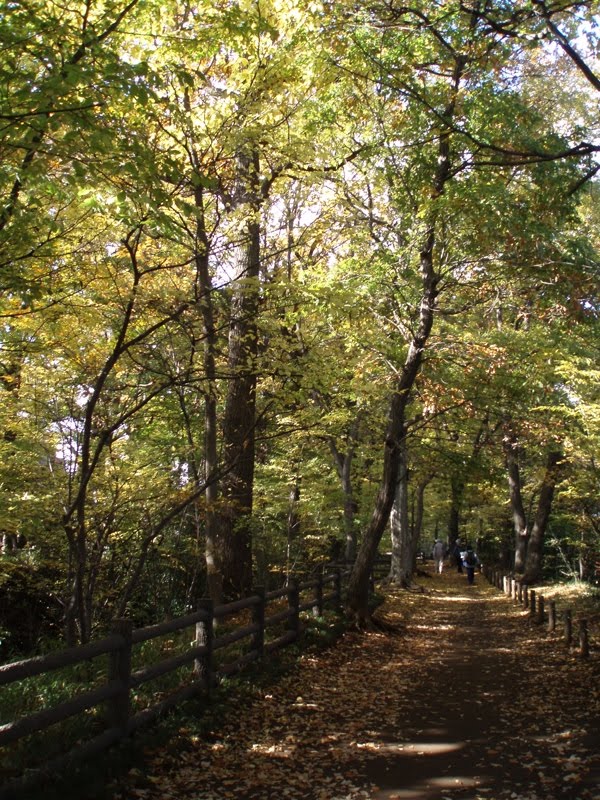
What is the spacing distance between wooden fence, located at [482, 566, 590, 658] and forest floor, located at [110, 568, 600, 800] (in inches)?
15.0

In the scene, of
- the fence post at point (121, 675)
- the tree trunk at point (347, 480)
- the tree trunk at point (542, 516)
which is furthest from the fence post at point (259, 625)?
the tree trunk at point (542, 516)

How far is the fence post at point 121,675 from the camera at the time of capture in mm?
5254

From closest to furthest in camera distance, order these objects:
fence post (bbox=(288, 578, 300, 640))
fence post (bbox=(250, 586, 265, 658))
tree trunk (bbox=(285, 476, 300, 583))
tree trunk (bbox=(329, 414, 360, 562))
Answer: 1. fence post (bbox=(250, 586, 265, 658))
2. fence post (bbox=(288, 578, 300, 640))
3. tree trunk (bbox=(285, 476, 300, 583))
4. tree trunk (bbox=(329, 414, 360, 562))

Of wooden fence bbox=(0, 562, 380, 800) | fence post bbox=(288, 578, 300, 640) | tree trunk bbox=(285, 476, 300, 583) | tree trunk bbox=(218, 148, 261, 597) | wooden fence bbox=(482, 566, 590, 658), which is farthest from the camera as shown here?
tree trunk bbox=(285, 476, 300, 583)

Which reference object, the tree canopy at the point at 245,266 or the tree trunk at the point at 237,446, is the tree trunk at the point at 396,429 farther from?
the tree trunk at the point at 237,446

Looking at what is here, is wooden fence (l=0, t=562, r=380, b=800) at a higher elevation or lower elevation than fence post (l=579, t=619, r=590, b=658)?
higher

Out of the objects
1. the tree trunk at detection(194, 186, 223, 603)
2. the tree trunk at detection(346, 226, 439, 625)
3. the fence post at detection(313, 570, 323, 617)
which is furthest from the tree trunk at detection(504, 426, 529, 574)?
the tree trunk at detection(194, 186, 223, 603)

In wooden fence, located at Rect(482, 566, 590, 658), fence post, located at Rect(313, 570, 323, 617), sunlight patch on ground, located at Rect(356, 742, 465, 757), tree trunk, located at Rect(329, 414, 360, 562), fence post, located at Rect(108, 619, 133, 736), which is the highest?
tree trunk, located at Rect(329, 414, 360, 562)

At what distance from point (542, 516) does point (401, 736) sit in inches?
656

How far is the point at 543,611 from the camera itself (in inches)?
595

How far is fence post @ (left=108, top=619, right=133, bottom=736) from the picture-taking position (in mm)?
5254

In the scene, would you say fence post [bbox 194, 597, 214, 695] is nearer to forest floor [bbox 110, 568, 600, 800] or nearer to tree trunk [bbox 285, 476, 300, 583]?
forest floor [bbox 110, 568, 600, 800]

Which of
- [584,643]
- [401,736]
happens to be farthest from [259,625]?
[584,643]

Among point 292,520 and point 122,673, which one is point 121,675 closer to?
point 122,673
